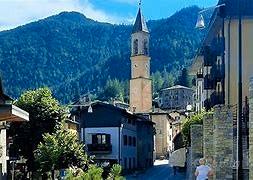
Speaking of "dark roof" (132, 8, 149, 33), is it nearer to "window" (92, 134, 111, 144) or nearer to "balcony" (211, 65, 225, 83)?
"window" (92, 134, 111, 144)

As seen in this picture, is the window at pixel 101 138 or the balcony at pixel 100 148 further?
the window at pixel 101 138

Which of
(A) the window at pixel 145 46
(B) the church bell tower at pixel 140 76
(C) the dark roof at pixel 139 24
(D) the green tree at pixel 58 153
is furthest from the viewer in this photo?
(C) the dark roof at pixel 139 24

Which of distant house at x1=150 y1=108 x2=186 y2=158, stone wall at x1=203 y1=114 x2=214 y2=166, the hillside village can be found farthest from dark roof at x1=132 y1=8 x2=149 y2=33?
stone wall at x1=203 y1=114 x2=214 y2=166

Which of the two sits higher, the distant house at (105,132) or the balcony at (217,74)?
the balcony at (217,74)

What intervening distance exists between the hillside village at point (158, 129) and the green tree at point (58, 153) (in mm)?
72

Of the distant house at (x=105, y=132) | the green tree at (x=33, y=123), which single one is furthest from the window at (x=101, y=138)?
the green tree at (x=33, y=123)

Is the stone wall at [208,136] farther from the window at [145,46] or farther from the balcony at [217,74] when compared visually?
the window at [145,46]

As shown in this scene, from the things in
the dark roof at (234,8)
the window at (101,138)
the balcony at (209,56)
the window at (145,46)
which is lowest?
the window at (101,138)

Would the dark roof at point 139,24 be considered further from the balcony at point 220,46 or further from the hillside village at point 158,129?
the balcony at point 220,46

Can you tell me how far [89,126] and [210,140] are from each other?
5287 cm

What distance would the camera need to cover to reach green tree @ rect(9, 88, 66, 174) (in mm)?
53531

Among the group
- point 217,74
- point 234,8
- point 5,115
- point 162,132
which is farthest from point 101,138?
point 5,115

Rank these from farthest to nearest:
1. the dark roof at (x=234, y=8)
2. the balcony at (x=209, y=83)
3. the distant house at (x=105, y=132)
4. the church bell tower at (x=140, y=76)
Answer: the church bell tower at (x=140, y=76) < the distant house at (x=105, y=132) < the balcony at (x=209, y=83) < the dark roof at (x=234, y=8)

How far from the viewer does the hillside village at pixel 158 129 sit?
68.9ft
